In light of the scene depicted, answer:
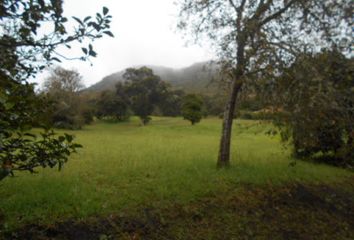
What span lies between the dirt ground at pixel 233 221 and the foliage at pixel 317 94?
1.85 meters

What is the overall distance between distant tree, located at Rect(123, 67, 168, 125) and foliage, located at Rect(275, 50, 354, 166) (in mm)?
35665

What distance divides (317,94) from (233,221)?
122 inches

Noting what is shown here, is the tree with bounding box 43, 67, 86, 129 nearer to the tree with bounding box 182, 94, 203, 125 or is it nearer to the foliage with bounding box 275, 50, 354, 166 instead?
the tree with bounding box 182, 94, 203, 125

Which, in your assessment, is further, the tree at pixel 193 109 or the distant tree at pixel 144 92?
the distant tree at pixel 144 92

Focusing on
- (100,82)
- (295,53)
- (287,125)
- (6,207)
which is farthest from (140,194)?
(100,82)

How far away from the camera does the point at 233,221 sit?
609 cm

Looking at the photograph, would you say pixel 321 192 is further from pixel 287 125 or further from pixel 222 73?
pixel 222 73

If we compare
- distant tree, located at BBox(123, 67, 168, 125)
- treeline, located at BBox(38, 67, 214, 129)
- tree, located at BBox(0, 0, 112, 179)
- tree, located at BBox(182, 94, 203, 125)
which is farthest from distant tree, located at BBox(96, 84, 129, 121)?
tree, located at BBox(0, 0, 112, 179)

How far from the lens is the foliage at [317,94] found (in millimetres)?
5613

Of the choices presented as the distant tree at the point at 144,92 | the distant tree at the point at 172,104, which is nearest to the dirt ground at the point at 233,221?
the distant tree at the point at 144,92

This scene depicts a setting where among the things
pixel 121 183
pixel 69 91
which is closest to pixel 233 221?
pixel 121 183

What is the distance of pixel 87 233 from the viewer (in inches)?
194

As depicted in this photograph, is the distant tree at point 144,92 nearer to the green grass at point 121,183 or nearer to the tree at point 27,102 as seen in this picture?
the green grass at point 121,183

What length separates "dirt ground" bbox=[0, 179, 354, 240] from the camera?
503 cm
